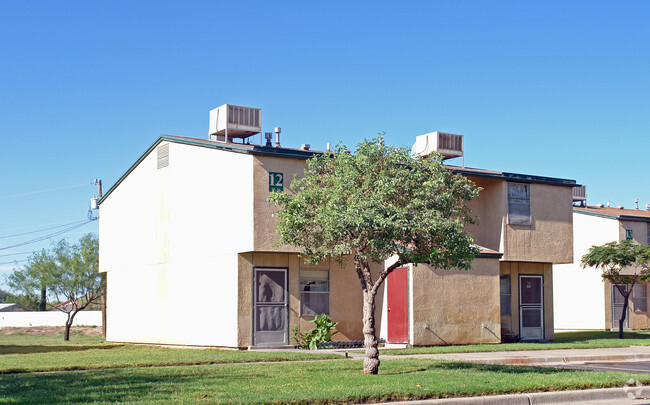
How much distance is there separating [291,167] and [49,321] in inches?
1664

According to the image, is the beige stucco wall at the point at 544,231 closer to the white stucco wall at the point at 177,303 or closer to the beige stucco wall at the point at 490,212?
the beige stucco wall at the point at 490,212

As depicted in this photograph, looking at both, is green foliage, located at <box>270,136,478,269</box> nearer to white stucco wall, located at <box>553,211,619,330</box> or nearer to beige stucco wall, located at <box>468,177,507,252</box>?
beige stucco wall, located at <box>468,177,507,252</box>

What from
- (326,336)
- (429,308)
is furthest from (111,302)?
(429,308)

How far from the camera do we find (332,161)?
16344 millimetres

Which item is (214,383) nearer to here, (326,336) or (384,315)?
(326,336)

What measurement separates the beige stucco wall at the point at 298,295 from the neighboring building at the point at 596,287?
59.1 ft

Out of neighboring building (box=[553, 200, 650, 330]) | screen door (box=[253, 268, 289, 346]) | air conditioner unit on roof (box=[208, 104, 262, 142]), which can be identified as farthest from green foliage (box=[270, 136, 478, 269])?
neighboring building (box=[553, 200, 650, 330])

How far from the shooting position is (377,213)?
47.3 feet

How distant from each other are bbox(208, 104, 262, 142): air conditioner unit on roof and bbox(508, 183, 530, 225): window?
9.66m

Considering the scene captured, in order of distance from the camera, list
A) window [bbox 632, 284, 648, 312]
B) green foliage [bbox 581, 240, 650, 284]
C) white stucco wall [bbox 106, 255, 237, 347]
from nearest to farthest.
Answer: white stucco wall [bbox 106, 255, 237, 347]
green foliage [bbox 581, 240, 650, 284]
window [bbox 632, 284, 648, 312]

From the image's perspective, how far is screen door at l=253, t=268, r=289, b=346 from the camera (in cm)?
2302

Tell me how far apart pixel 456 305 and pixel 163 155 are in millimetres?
12058

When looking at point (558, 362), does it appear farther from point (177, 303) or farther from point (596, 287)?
point (596, 287)

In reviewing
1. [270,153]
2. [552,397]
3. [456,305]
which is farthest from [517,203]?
[552,397]
